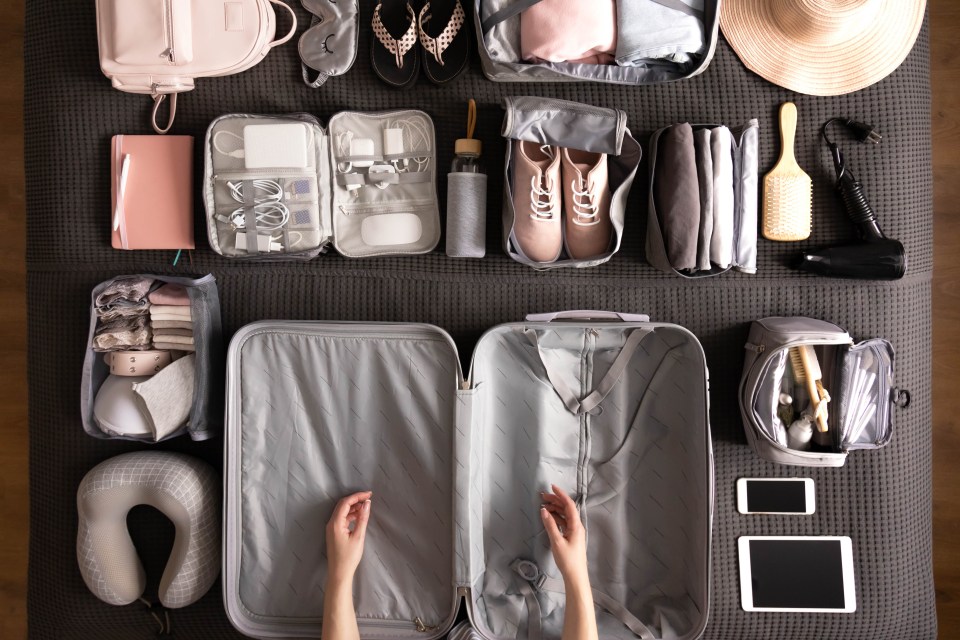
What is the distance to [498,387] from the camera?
1328mm

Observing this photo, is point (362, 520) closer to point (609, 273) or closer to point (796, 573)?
point (609, 273)

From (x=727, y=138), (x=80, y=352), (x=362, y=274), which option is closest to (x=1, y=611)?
(x=80, y=352)

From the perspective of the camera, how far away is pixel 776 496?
1352mm

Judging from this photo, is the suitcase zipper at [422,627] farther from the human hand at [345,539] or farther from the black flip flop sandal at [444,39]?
the black flip flop sandal at [444,39]

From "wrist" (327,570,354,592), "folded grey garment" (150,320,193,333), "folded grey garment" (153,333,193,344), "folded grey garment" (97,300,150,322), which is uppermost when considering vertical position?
"folded grey garment" (97,300,150,322)

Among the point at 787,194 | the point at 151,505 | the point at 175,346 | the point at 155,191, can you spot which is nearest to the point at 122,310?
the point at 175,346

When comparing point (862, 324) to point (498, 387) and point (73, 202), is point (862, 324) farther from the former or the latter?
point (73, 202)

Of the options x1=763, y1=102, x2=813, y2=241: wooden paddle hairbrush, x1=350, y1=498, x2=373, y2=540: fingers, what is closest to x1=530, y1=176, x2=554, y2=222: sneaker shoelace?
x1=763, y1=102, x2=813, y2=241: wooden paddle hairbrush

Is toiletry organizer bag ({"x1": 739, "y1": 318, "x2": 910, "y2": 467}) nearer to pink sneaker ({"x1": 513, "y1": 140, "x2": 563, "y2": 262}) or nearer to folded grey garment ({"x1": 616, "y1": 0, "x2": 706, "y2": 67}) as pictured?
pink sneaker ({"x1": 513, "y1": 140, "x2": 563, "y2": 262})

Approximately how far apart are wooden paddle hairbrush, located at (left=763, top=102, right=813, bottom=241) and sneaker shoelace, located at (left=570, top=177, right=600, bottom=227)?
0.38m

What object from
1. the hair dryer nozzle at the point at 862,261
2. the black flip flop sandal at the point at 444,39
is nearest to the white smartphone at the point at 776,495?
the hair dryer nozzle at the point at 862,261

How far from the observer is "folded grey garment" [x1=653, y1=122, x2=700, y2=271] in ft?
3.98

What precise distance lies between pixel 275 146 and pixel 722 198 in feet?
3.03

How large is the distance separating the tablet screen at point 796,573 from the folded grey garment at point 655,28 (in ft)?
3.48
